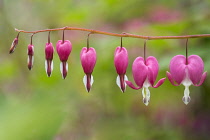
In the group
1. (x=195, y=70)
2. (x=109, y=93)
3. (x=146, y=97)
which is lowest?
(x=109, y=93)

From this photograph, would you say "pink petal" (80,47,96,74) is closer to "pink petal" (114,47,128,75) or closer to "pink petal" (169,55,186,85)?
"pink petal" (114,47,128,75)

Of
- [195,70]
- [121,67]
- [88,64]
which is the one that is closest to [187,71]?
[195,70]

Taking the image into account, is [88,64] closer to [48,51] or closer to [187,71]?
[48,51]

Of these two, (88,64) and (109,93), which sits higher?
(88,64)

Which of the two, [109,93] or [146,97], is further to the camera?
[109,93]

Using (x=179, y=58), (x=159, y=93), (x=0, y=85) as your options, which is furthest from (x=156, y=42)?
(x=0, y=85)

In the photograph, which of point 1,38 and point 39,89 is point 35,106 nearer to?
point 39,89

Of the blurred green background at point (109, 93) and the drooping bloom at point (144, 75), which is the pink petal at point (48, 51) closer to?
the drooping bloom at point (144, 75)
